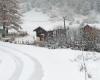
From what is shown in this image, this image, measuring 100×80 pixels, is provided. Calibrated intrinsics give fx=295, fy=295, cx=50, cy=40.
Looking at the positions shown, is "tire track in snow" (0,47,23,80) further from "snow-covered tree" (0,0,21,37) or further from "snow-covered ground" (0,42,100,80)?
"snow-covered tree" (0,0,21,37)

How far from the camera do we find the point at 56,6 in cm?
14350

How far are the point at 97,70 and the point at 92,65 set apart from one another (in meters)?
1.69

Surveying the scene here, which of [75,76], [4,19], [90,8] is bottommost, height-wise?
[75,76]

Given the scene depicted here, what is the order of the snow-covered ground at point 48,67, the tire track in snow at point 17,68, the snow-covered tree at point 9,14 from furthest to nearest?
the snow-covered tree at point 9,14 < the tire track in snow at point 17,68 < the snow-covered ground at point 48,67

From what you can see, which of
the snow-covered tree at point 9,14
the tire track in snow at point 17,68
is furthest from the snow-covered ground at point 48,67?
the snow-covered tree at point 9,14

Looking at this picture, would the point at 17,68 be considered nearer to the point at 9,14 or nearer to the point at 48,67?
the point at 48,67

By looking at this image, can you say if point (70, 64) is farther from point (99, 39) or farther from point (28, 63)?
point (99, 39)

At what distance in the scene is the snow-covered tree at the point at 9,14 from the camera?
5631 centimetres

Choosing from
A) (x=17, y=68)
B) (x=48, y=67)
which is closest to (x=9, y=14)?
(x=17, y=68)

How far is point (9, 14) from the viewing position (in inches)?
2245

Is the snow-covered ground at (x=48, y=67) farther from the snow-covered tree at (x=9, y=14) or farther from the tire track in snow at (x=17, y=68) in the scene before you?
the snow-covered tree at (x=9, y=14)

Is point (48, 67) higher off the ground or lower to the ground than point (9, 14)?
lower

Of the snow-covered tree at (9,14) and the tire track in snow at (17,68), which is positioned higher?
the snow-covered tree at (9,14)

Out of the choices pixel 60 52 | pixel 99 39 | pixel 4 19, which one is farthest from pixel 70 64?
pixel 4 19
